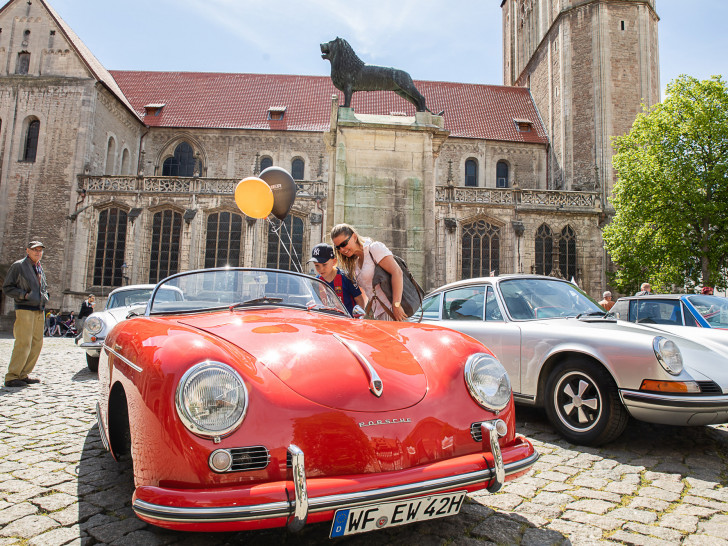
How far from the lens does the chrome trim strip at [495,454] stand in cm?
204

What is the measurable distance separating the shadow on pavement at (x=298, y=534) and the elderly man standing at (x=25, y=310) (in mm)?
4545

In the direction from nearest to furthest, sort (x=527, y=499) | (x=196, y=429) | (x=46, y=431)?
(x=196, y=429) → (x=527, y=499) → (x=46, y=431)

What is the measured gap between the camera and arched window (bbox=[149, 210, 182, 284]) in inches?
972

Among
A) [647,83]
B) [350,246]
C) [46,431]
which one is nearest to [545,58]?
[647,83]

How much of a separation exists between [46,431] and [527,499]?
395 cm

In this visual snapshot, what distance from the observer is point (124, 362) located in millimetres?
2455

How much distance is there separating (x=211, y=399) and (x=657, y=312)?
609cm

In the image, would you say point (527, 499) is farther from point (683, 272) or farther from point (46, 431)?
point (683, 272)

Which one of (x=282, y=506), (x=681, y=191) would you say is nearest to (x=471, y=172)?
(x=681, y=191)

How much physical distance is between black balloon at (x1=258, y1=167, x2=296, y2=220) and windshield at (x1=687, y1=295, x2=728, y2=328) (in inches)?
224

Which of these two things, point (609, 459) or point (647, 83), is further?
point (647, 83)

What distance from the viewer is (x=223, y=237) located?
81.9 ft

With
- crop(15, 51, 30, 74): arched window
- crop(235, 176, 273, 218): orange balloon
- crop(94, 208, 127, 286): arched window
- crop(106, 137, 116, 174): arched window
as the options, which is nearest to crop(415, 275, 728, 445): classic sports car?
crop(235, 176, 273, 218): orange balloon

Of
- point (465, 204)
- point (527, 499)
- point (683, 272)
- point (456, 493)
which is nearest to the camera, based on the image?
point (456, 493)
